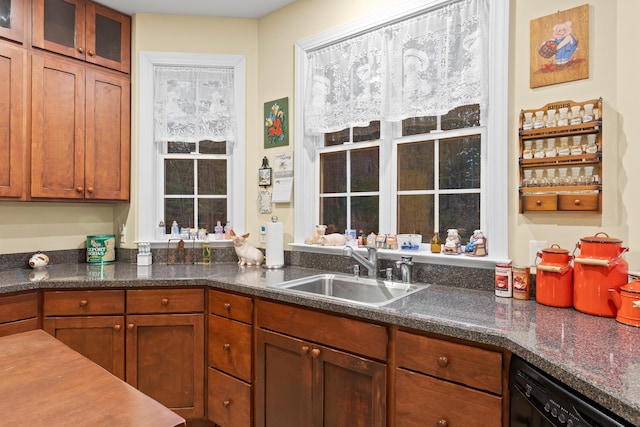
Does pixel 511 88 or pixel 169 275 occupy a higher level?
pixel 511 88

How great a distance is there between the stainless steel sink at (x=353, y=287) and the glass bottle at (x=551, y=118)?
3.24 ft

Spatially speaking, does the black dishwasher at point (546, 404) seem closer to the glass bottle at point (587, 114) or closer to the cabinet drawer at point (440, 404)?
the cabinet drawer at point (440, 404)

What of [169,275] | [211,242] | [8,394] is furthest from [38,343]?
[211,242]

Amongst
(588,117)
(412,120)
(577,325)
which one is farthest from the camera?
(412,120)

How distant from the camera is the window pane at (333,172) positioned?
8.71ft

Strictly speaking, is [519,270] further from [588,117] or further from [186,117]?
[186,117]

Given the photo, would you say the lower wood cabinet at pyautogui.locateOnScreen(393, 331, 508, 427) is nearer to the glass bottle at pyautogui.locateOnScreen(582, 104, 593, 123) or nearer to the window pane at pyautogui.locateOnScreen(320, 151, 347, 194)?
the glass bottle at pyautogui.locateOnScreen(582, 104, 593, 123)

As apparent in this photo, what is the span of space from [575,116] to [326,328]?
4.77ft

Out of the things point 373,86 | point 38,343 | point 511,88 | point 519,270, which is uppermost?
point 373,86

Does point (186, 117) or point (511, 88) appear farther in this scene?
point (186, 117)

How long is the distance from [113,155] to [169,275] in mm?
1116

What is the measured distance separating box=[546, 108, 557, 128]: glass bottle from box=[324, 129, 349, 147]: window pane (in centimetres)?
124

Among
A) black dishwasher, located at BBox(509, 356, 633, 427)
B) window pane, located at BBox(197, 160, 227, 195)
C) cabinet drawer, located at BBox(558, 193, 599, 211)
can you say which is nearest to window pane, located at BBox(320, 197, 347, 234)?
window pane, located at BBox(197, 160, 227, 195)

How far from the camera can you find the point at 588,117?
1.64 m
